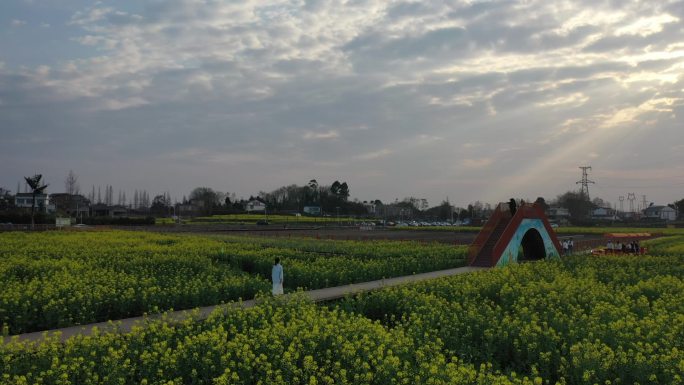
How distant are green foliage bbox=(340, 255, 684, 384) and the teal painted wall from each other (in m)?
8.27

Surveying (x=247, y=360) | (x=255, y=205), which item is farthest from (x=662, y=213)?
(x=247, y=360)

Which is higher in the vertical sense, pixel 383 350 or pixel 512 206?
pixel 512 206

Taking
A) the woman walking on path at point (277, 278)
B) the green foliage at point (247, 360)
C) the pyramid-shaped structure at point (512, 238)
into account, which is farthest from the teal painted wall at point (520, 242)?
the green foliage at point (247, 360)

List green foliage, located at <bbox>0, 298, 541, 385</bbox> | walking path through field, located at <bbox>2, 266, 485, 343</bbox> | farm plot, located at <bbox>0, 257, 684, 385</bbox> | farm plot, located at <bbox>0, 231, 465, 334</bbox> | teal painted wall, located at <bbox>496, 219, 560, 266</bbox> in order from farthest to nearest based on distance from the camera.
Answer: teal painted wall, located at <bbox>496, 219, 560, 266</bbox>, farm plot, located at <bbox>0, 231, 465, 334</bbox>, walking path through field, located at <bbox>2, 266, 485, 343</bbox>, farm plot, located at <bbox>0, 257, 684, 385</bbox>, green foliage, located at <bbox>0, 298, 541, 385</bbox>

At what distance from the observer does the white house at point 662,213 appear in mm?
156125

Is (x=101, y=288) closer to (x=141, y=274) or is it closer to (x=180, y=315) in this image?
(x=180, y=315)

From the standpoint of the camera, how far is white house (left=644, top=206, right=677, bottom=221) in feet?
512

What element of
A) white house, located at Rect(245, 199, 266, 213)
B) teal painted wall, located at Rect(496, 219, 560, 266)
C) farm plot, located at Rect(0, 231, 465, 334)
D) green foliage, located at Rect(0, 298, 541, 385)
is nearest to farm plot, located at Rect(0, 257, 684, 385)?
green foliage, located at Rect(0, 298, 541, 385)

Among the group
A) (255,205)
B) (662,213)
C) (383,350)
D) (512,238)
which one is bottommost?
(383,350)

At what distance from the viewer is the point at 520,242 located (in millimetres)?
26625

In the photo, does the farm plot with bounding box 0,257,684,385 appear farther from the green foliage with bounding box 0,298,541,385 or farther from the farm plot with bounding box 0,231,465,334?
the farm plot with bounding box 0,231,465,334

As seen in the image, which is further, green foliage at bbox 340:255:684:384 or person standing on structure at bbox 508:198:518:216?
person standing on structure at bbox 508:198:518:216

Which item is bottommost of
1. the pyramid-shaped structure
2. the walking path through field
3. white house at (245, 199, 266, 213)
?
the walking path through field

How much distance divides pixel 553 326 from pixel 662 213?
180m
